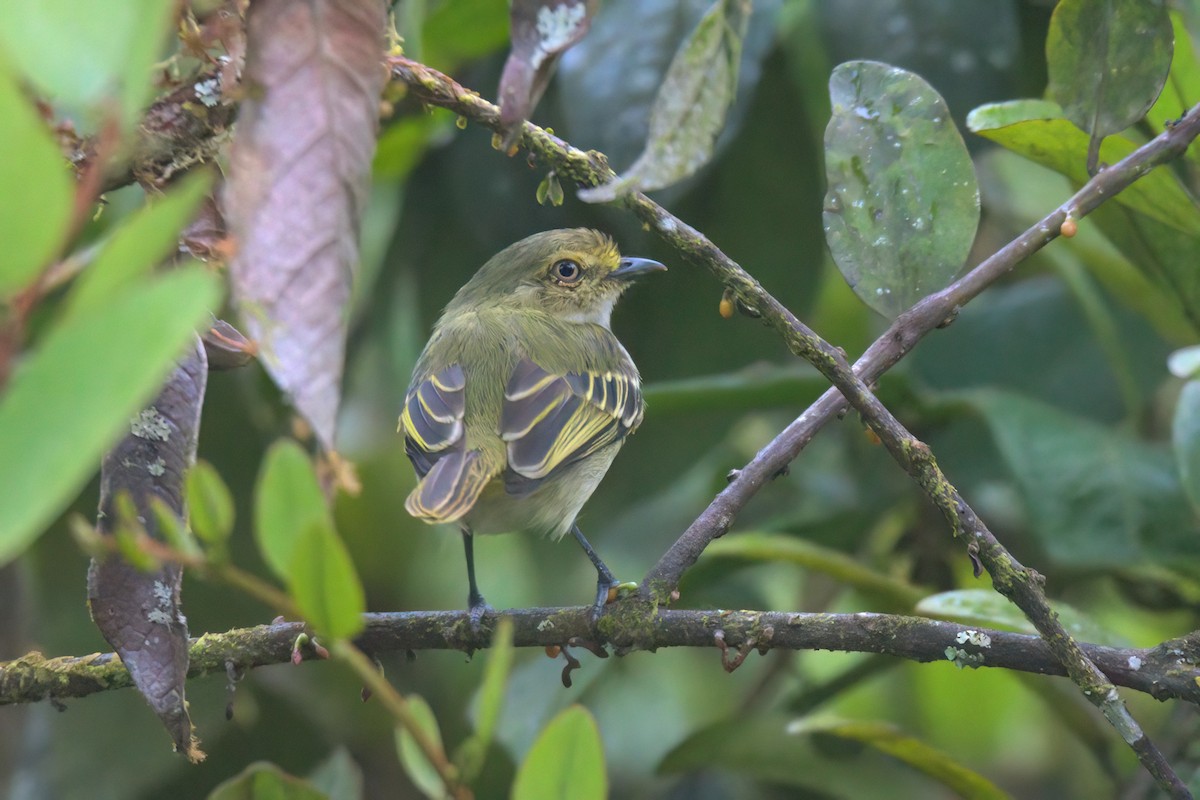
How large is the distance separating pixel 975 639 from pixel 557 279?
222cm

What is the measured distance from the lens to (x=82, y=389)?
22.5 inches

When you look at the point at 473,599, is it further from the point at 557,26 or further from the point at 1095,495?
the point at 557,26

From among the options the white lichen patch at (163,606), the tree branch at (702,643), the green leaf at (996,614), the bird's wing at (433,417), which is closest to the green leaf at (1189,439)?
the green leaf at (996,614)

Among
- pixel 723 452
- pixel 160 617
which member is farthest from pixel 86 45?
pixel 723 452

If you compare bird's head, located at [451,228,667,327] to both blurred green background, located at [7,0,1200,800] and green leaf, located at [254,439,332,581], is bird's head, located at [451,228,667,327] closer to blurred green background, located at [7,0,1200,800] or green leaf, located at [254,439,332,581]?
blurred green background, located at [7,0,1200,800]

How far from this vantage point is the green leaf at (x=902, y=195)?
1.53 metres

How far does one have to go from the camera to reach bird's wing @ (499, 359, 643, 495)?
2.53m

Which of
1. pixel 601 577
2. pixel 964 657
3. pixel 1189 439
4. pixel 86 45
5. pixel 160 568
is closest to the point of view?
pixel 86 45

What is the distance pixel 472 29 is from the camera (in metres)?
2.85

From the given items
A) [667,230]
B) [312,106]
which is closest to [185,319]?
[312,106]

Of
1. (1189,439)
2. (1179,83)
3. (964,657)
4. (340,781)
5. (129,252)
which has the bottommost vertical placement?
(340,781)

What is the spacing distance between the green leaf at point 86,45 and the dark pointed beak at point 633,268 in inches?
98.3

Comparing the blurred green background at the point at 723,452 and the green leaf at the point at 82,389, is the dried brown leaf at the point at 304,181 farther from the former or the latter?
the blurred green background at the point at 723,452

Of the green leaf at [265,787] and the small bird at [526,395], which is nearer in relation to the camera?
the green leaf at [265,787]
